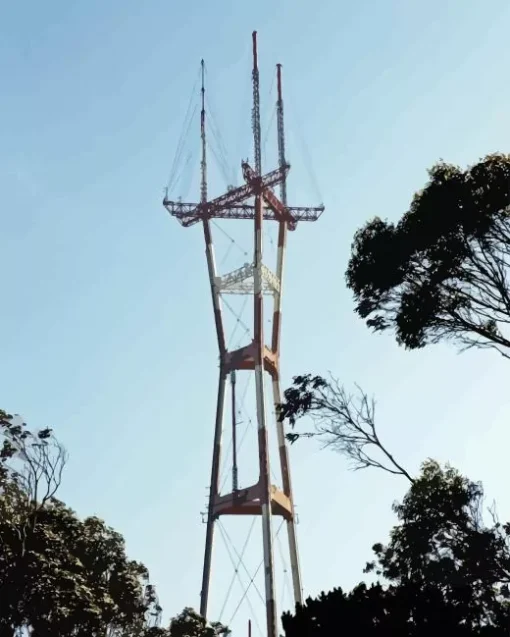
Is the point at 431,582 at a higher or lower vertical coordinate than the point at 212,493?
lower

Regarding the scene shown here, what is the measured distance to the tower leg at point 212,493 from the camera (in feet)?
205

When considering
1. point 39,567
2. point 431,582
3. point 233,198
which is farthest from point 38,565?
point 233,198

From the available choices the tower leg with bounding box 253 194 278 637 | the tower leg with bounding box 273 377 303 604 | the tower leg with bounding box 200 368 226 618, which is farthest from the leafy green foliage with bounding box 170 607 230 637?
the tower leg with bounding box 273 377 303 604

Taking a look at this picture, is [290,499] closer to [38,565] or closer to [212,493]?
[212,493]

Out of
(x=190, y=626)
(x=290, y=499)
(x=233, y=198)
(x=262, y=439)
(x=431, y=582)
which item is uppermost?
(x=233, y=198)

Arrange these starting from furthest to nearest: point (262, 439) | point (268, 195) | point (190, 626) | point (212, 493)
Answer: point (268, 195) < point (212, 493) < point (262, 439) < point (190, 626)

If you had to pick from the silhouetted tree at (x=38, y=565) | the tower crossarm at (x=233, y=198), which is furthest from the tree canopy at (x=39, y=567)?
the tower crossarm at (x=233, y=198)

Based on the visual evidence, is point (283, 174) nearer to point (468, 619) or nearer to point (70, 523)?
point (70, 523)

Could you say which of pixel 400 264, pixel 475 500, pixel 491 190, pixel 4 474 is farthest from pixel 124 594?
pixel 491 190

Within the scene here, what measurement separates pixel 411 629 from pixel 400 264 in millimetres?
10896

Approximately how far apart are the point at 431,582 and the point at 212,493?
37.6m

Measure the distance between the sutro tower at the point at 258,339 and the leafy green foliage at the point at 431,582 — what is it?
2887 centimetres

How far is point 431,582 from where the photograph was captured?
28.1m

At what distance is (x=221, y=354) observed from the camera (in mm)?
67562
